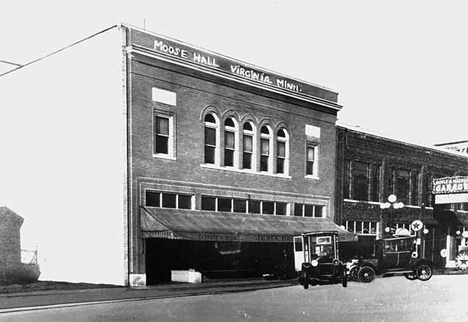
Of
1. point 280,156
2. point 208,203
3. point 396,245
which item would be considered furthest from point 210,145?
point 396,245

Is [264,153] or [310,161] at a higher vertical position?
[264,153]

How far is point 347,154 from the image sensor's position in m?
26.4

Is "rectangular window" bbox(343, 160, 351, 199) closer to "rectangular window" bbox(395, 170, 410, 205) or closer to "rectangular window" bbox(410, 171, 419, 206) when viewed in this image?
"rectangular window" bbox(395, 170, 410, 205)

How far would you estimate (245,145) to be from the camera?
74.6 ft

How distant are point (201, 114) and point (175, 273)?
647 centimetres

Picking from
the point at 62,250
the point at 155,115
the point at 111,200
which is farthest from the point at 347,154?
the point at 62,250

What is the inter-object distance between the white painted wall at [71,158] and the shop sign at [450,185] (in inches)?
495

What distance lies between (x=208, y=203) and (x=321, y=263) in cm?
607

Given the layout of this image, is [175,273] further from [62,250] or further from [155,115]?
[155,115]

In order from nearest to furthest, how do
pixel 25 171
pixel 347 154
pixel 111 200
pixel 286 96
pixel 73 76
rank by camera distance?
pixel 111 200 < pixel 73 76 < pixel 25 171 < pixel 286 96 < pixel 347 154

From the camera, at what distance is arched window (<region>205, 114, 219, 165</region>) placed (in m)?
21.6

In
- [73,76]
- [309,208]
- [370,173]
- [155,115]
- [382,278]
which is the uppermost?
[73,76]

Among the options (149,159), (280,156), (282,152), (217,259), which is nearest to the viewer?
(149,159)

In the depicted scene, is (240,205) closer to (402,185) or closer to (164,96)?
(164,96)
